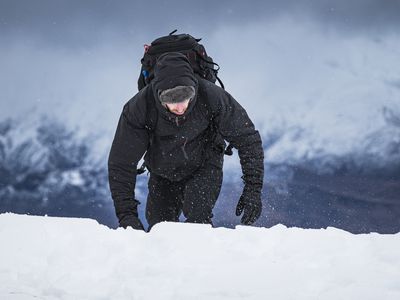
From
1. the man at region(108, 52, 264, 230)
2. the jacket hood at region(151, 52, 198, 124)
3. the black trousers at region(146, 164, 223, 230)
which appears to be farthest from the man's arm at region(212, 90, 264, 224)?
the jacket hood at region(151, 52, 198, 124)

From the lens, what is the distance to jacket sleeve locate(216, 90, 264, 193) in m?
5.01

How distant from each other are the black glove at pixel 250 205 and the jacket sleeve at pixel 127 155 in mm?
1126

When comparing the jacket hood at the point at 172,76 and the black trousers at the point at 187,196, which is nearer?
the jacket hood at the point at 172,76

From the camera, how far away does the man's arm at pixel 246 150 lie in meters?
5.06

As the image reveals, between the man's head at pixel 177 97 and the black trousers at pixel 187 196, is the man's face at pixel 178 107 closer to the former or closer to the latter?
the man's head at pixel 177 97

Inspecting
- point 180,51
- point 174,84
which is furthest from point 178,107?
point 180,51

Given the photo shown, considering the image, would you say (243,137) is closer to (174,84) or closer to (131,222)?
(174,84)

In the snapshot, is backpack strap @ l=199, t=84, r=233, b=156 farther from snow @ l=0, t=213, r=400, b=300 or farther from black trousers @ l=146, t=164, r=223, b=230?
snow @ l=0, t=213, r=400, b=300

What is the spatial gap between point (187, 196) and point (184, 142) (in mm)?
660

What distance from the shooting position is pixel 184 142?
5062mm

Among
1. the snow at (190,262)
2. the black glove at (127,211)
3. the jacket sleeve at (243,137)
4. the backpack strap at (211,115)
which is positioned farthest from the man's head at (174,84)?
the snow at (190,262)

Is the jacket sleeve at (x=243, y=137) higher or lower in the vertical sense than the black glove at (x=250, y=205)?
higher

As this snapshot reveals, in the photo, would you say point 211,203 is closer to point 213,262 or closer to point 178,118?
point 178,118

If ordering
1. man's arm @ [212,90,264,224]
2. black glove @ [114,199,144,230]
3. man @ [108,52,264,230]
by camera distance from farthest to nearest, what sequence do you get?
1. black glove @ [114,199,144,230]
2. man's arm @ [212,90,264,224]
3. man @ [108,52,264,230]
